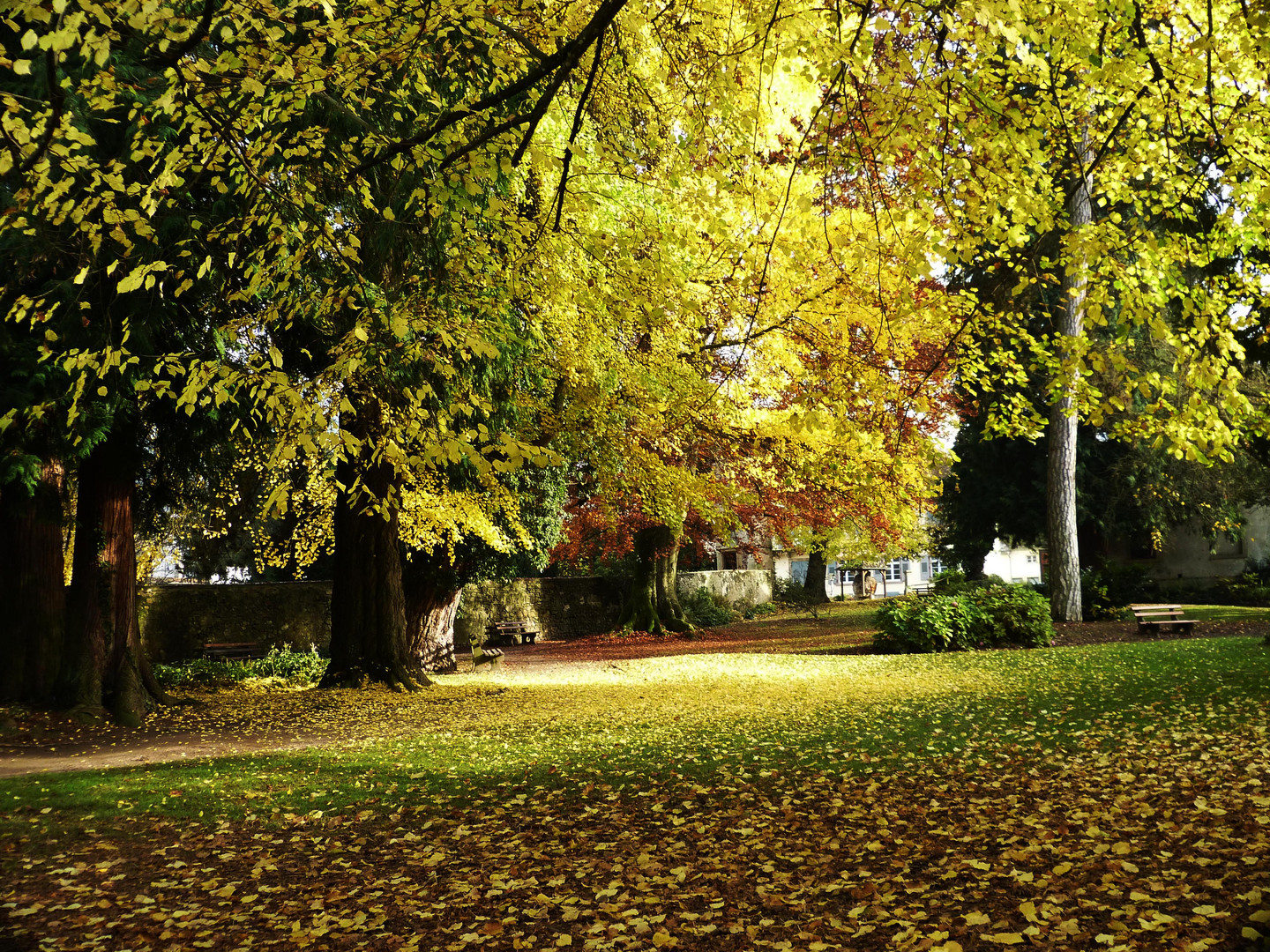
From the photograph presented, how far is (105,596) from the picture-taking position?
10484 mm

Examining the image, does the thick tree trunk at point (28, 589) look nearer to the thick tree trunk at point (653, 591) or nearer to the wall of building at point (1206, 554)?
the thick tree trunk at point (653, 591)

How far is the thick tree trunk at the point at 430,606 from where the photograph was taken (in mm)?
15830

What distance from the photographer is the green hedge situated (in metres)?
16.3

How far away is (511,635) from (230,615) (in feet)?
26.8

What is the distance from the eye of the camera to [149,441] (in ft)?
36.8

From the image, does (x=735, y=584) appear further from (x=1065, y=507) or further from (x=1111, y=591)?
(x=1065, y=507)

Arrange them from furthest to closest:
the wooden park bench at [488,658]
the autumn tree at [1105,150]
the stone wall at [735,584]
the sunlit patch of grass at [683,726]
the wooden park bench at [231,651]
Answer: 1. the stone wall at [735,584]
2. the wooden park bench at [231,651]
3. the wooden park bench at [488,658]
4. the sunlit patch of grass at [683,726]
5. the autumn tree at [1105,150]

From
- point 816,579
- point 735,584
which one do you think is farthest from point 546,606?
point 816,579

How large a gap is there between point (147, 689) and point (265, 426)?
12.1 ft

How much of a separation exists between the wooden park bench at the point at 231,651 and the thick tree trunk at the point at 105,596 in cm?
737

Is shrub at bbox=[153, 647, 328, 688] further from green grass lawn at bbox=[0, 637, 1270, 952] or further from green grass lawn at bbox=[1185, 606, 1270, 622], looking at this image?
green grass lawn at bbox=[1185, 606, 1270, 622]

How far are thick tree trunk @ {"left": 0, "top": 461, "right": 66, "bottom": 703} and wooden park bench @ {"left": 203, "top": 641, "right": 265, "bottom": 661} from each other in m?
7.77

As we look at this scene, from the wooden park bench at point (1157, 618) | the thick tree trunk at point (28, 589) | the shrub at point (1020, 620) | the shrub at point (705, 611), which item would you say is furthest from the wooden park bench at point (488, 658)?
the wooden park bench at point (1157, 618)

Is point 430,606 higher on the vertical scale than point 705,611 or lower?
higher
